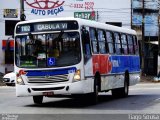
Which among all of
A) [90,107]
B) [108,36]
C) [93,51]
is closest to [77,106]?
[90,107]

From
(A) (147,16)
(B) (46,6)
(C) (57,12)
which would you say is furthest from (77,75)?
(A) (147,16)

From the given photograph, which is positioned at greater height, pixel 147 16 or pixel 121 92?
pixel 147 16

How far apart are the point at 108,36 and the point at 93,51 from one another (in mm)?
2604

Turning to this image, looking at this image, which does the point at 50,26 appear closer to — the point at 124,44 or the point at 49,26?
the point at 49,26

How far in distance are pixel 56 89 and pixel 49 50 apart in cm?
140

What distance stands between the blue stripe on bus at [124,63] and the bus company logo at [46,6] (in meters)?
27.4

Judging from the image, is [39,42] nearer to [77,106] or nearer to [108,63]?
[77,106]

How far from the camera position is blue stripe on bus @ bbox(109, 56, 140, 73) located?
2320 cm

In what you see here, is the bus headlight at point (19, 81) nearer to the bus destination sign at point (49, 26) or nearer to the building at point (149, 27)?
the bus destination sign at point (49, 26)

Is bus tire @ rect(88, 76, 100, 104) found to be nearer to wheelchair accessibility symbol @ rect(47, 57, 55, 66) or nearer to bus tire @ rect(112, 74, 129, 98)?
wheelchair accessibility symbol @ rect(47, 57, 55, 66)

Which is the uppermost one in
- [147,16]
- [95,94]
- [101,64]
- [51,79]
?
[147,16]

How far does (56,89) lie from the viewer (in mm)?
18641

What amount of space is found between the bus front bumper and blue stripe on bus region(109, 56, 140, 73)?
4134 millimetres

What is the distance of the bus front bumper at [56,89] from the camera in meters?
18.5
